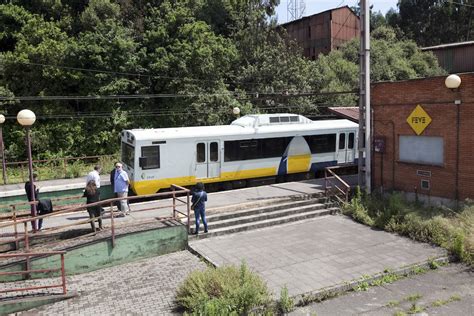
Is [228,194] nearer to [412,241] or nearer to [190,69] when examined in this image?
[412,241]

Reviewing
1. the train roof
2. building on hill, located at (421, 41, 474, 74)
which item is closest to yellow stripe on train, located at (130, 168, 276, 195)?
the train roof

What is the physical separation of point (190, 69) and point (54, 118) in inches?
408

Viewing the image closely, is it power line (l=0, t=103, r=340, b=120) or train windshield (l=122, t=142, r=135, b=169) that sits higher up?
power line (l=0, t=103, r=340, b=120)

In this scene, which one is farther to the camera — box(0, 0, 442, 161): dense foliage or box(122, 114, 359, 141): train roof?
box(0, 0, 442, 161): dense foliage

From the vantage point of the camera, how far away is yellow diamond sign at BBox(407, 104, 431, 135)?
1312 centimetres

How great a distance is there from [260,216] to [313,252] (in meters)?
2.75

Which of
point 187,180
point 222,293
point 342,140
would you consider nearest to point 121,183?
point 187,180

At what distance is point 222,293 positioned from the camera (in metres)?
7.49

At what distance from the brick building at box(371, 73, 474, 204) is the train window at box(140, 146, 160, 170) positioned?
26.2 feet

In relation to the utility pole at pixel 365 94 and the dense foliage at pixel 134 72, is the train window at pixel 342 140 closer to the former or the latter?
the utility pole at pixel 365 94

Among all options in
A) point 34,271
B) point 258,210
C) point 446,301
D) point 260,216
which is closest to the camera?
point 446,301

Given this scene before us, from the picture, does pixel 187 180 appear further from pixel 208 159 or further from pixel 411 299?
pixel 411 299

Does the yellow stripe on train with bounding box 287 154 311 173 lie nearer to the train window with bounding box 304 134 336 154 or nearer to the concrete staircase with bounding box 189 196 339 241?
the train window with bounding box 304 134 336 154

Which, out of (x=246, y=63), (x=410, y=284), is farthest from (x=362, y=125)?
Answer: (x=246, y=63)
